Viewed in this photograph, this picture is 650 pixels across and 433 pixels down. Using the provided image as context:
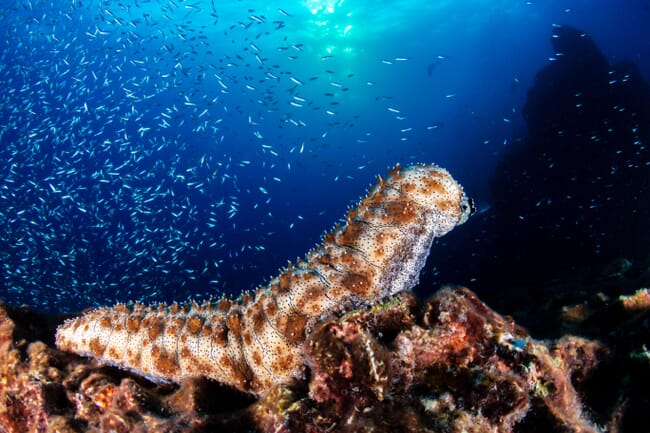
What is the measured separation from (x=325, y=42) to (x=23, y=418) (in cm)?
5287

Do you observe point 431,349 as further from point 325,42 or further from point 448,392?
point 325,42

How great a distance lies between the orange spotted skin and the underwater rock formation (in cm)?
1725

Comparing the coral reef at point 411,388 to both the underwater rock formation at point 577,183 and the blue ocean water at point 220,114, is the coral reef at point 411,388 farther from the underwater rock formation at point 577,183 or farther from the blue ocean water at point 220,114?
the underwater rock formation at point 577,183

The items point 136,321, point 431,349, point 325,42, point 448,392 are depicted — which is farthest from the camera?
point 325,42

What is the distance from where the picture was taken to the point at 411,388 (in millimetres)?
2393

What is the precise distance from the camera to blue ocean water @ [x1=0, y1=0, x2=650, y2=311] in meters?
15.2

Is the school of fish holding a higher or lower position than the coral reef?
higher

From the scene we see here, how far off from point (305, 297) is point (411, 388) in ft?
4.91

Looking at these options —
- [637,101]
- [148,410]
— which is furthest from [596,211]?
[148,410]

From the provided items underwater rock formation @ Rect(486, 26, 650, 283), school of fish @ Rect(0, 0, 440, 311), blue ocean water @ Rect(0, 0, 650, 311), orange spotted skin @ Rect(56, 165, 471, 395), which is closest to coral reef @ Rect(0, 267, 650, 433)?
orange spotted skin @ Rect(56, 165, 471, 395)

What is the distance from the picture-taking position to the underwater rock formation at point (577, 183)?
1853cm

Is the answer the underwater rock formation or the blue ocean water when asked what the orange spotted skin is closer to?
the blue ocean water

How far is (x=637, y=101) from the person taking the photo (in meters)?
20.2

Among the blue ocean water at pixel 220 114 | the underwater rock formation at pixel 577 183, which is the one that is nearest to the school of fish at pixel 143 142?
the blue ocean water at pixel 220 114
